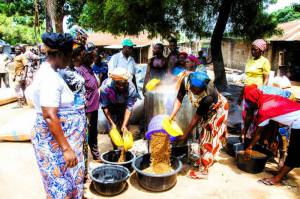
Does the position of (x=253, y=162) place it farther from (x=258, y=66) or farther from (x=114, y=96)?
(x=114, y=96)

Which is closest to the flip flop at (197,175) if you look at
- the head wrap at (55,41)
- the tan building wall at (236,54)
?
the head wrap at (55,41)

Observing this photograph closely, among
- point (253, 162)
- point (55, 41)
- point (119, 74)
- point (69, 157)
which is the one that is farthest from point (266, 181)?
point (55, 41)

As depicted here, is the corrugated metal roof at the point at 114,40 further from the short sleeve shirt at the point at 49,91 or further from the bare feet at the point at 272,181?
the short sleeve shirt at the point at 49,91

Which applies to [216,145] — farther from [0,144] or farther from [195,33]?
[195,33]

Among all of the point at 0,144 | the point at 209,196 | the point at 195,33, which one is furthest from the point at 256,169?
the point at 195,33

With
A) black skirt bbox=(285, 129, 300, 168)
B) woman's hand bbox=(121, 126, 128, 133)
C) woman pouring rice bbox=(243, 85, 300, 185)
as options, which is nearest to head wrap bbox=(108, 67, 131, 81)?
woman's hand bbox=(121, 126, 128, 133)

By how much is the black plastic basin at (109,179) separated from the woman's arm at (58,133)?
4.64 feet

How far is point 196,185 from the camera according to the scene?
3896 mm

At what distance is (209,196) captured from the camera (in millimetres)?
3637

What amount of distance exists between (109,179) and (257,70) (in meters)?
3.01

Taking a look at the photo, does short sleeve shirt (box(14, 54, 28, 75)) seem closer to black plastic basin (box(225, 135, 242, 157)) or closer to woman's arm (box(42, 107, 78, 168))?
black plastic basin (box(225, 135, 242, 157))

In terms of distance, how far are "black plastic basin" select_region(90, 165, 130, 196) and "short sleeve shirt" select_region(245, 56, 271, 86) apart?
2.70 metres

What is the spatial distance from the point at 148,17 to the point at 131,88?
257 inches

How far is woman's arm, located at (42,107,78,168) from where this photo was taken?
2.02 metres
